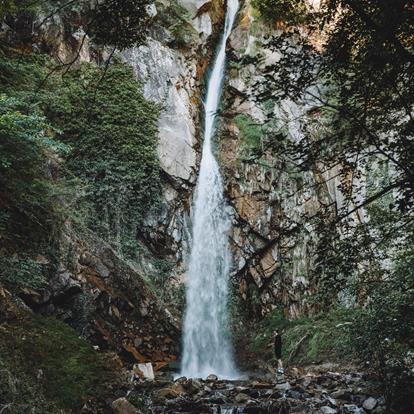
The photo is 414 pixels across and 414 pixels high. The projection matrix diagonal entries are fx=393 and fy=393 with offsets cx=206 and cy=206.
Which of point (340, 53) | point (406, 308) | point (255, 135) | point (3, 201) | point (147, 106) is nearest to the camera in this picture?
point (340, 53)

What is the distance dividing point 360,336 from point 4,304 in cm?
482

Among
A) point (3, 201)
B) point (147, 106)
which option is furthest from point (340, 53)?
point (147, 106)

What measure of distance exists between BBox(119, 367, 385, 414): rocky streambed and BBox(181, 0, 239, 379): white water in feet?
11.8

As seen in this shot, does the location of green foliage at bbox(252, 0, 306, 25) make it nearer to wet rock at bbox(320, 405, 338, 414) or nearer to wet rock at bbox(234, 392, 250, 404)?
wet rock at bbox(320, 405, 338, 414)

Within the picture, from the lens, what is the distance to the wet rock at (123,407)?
4.62m

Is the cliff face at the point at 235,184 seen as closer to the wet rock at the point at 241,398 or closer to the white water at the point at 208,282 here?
the white water at the point at 208,282

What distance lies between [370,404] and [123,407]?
3.65m

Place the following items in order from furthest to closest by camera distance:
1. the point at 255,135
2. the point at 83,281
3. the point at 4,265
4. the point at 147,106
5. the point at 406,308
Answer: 1. the point at 255,135
2. the point at 147,106
3. the point at 83,281
4. the point at 4,265
5. the point at 406,308

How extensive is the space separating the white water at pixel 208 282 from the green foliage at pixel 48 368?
5.96 meters

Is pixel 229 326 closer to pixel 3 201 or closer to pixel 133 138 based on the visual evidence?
pixel 133 138

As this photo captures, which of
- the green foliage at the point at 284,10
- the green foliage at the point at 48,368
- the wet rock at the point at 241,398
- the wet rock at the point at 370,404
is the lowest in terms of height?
the wet rock at the point at 370,404

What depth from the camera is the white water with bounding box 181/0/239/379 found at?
11648mm

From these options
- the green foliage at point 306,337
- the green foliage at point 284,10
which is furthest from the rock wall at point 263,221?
the green foliage at point 284,10

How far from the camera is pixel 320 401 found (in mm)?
6336
